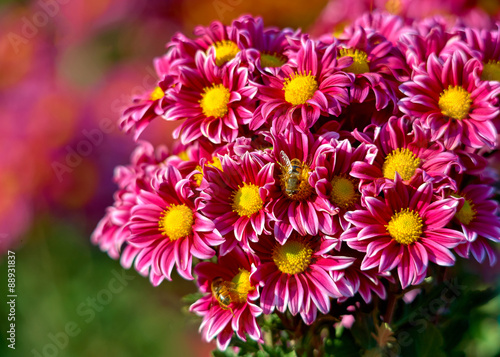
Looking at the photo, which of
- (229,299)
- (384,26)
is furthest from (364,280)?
(384,26)

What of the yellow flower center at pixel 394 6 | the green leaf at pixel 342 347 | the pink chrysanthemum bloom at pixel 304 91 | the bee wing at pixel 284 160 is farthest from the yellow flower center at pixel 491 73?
the yellow flower center at pixel 394 6

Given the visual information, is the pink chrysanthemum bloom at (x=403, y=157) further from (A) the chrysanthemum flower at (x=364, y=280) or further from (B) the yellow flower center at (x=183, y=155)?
(B) the yellow flower center at (x=183, y=155)

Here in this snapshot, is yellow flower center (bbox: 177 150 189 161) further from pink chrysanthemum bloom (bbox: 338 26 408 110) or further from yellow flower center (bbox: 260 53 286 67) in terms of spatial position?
pink chrysanthemum bloom (bbox: 338 26 408 110)

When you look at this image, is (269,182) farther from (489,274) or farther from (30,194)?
(30,194)

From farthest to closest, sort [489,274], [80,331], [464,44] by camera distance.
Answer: [80,331] → [489,274] → [464,44]

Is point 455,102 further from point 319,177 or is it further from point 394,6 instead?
point 394,6

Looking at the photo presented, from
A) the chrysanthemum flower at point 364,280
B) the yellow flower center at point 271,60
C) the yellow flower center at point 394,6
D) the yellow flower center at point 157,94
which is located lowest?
the yellow flower center at point 394,6

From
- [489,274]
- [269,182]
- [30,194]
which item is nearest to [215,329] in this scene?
[269,182]
